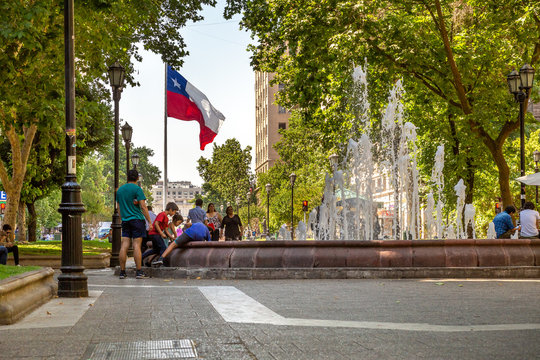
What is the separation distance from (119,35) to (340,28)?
254 inches

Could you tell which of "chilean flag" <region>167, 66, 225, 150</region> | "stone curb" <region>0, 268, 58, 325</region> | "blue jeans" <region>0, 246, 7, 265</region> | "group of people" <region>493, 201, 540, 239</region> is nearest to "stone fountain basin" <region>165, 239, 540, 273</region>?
"group of people" <region>493, 201, 540, 239</region>

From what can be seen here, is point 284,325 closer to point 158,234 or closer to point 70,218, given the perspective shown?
point 70,218

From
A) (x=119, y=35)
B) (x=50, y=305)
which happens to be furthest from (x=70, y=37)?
(x=119, y=35)

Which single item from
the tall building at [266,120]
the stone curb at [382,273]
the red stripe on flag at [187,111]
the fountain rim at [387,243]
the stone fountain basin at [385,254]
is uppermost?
the tall building at [266,120]

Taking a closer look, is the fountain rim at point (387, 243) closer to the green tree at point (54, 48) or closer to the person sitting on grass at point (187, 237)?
the person sitting on grass at point (187, 237)

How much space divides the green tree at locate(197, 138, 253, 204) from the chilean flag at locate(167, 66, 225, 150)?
64.8m

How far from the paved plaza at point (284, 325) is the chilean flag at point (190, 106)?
12.6 metres

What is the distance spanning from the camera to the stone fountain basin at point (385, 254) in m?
13.3

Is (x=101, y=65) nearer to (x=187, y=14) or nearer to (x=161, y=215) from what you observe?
(x=187, y=14)

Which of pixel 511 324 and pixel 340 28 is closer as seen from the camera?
pixel 511 324

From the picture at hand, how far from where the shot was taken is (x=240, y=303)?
8.51m

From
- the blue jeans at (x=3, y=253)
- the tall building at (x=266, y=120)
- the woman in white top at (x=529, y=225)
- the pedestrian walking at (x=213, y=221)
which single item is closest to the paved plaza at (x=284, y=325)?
the blue jeans at (x=3, y=253)

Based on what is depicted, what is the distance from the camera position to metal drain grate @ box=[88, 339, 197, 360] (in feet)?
16.5

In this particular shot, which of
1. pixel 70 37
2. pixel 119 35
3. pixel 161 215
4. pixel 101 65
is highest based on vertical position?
pixel 119 35
